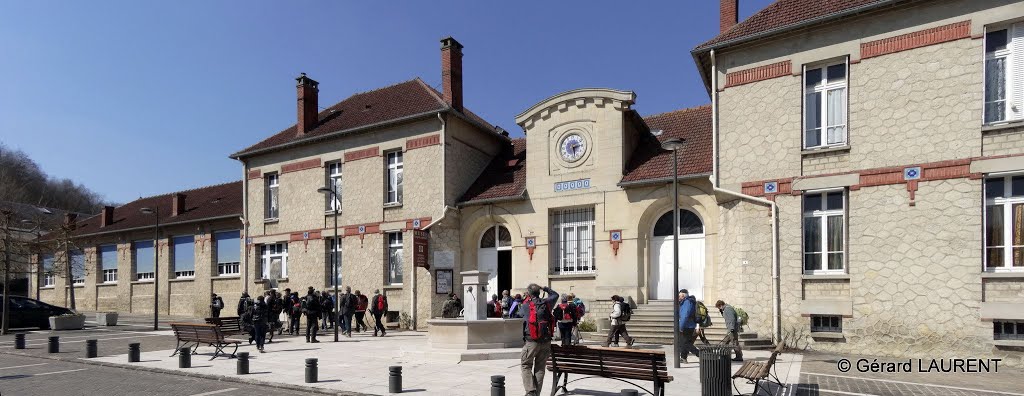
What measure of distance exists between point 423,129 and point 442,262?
4669mm

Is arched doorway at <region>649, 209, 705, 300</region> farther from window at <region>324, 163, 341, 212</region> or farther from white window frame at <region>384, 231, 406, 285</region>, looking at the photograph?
window at <region>324, 163, 341, 212</region>

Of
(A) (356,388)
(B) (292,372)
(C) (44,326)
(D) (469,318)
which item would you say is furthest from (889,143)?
(C) (44,326)

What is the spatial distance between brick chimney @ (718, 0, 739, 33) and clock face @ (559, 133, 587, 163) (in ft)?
17.2

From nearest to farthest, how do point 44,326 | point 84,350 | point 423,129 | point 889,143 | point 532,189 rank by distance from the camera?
point 889,143 < point 84,350 < point 532,189 < point 423,129 < point 44,326

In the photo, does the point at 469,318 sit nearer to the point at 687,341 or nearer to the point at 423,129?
the point at 687,341

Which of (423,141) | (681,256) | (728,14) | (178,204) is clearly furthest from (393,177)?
(178,204)

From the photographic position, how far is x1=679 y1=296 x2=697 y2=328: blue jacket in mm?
12820

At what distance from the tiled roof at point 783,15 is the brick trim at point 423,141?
9182mm

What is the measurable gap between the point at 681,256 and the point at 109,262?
2991 cm

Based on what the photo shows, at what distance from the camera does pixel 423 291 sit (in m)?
22.2

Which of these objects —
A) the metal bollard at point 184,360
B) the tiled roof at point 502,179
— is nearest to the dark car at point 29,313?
the metal bollard at point 184,360

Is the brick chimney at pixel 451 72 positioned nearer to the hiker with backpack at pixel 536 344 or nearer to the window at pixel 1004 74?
the hiker with backpack at pixel 536 344

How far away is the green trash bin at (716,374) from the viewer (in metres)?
8.51

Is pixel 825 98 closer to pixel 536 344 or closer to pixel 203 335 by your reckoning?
pixel 536 344
